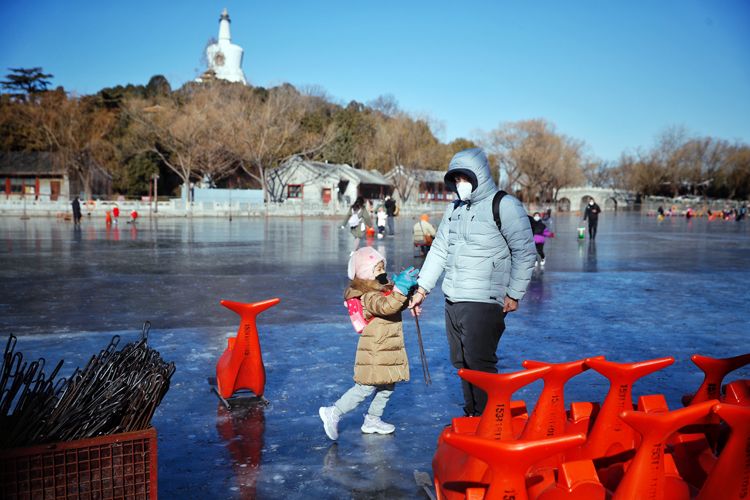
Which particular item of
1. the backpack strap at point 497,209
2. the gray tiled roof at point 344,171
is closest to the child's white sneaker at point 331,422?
the backpack strap at point 497,209

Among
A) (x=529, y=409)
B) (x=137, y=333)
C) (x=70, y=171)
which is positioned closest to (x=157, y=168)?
(x=70, y=171)

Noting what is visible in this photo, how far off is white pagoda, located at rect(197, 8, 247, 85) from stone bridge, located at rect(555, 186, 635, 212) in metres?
46.1

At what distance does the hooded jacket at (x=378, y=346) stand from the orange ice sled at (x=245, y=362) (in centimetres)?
100

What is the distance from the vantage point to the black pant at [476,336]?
4.36 m

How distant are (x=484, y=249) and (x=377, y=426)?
1.45 m

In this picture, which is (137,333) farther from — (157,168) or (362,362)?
(157,168)

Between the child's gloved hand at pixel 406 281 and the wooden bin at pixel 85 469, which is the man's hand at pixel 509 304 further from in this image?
the wooden bin at pixel 85 469

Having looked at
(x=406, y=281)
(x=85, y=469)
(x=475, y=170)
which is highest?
(x=475, y=170)

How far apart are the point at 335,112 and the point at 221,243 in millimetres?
54334

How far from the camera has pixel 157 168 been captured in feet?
186

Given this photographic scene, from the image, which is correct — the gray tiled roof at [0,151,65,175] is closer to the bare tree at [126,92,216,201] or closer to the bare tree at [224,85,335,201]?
the bare tree at [126,92,216,201]

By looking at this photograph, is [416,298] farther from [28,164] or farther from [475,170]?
[28,164]

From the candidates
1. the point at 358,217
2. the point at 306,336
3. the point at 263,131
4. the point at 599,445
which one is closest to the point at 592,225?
the point at 358,217

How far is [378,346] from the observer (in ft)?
14.6
